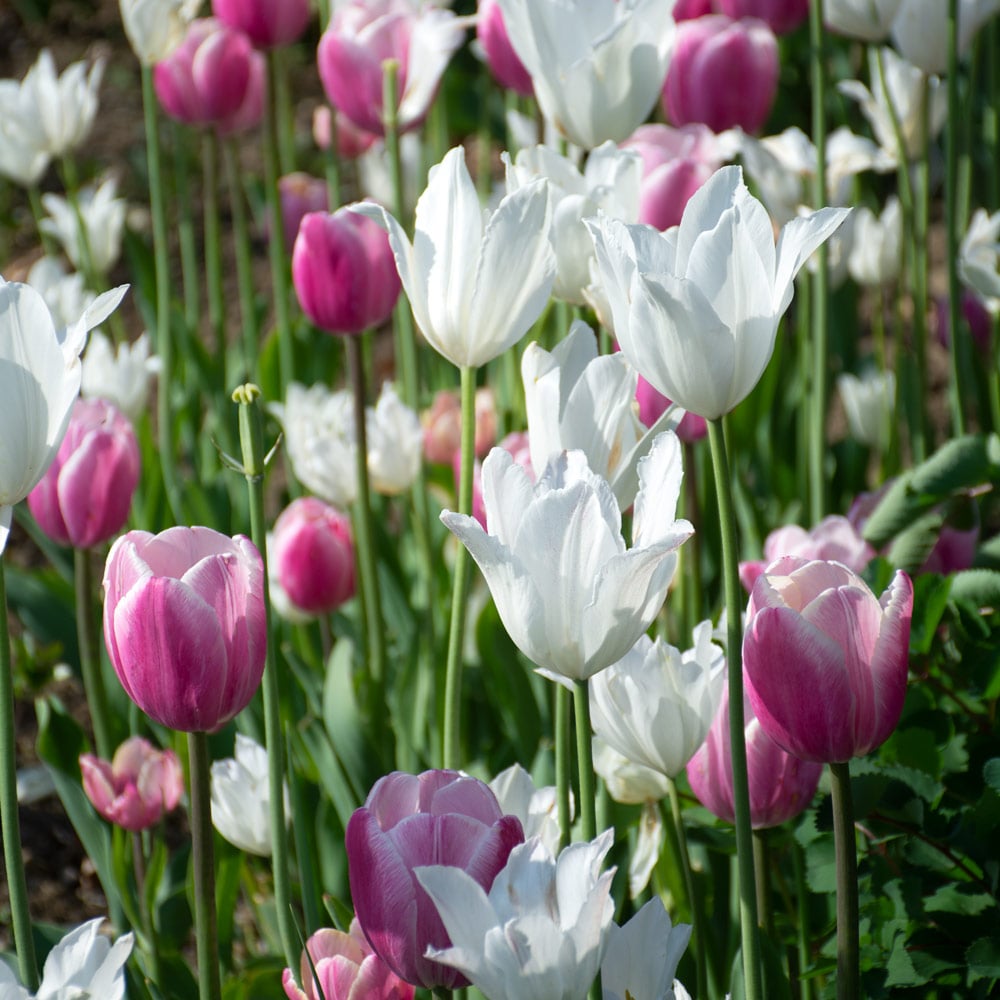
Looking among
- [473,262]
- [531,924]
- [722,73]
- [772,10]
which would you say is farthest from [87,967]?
[772,10]

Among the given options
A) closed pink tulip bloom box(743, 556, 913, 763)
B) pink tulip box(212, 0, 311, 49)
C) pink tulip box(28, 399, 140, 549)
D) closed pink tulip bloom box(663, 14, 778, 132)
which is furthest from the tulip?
closed pink tulip bloom box(743, 556, 913, 763)

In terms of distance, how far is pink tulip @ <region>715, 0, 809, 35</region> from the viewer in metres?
1.82

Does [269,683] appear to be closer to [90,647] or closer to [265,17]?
[90,647]

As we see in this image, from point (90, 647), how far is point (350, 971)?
672mm

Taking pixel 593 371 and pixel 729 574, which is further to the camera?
pixel 593 371

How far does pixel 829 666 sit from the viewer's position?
73 cm

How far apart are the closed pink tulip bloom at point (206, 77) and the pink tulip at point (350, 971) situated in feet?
5.13

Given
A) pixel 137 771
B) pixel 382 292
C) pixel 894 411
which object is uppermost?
pixel 382 292

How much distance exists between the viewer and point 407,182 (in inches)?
100.0

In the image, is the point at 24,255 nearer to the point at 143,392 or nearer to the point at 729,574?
the point at 143,392

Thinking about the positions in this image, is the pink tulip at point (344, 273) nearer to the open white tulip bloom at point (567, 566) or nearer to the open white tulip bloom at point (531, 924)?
the open white tulip bloom at point (567, 566)

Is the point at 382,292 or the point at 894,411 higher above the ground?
the point at 382,292

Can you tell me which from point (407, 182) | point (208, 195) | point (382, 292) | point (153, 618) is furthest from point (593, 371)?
point (407, 182)

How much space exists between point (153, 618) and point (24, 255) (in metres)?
A: 3.62
